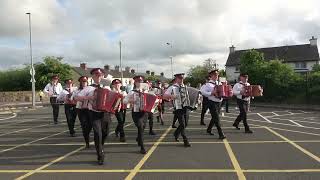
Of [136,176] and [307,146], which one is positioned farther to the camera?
[307,146]

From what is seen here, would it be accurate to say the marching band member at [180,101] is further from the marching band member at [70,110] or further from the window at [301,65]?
the window at [301,65]

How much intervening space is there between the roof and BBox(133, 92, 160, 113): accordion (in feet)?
233

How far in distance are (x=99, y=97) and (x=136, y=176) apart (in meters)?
2.09

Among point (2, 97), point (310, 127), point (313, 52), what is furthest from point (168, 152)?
point (313, 52)

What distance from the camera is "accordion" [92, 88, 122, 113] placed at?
9.97 meters

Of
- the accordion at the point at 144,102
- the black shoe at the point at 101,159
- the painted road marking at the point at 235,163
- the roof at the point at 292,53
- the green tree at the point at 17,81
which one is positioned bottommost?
the painted road marking at the point at 235,163

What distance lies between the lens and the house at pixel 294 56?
8119 cm

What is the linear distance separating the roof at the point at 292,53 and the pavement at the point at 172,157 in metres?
68.8

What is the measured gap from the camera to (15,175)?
29.2ft

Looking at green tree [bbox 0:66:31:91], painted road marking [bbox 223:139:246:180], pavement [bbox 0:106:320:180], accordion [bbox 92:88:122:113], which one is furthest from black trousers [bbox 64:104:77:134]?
green tree [bbox 0:66:31:91]

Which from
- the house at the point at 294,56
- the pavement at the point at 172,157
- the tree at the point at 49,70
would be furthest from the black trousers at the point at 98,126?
the house at the point at 294,56

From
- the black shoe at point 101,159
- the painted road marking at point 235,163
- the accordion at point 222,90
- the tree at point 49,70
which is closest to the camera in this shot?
the painted road marking at point 235,163

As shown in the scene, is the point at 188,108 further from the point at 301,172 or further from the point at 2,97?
the point at 2,97

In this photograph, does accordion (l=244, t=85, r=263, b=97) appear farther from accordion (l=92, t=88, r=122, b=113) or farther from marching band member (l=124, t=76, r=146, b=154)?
accordion (l=92, t=88, r=122, b=113)
